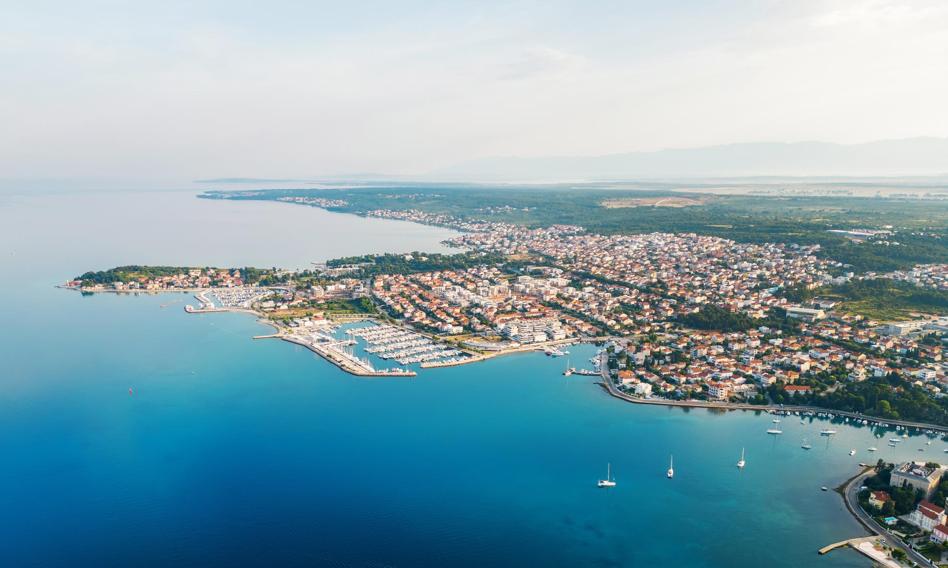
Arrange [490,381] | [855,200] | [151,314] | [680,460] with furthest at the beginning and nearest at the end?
[855,200] → [151,314] → [490,381] → [680,460]

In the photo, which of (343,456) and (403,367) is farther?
(403,367)

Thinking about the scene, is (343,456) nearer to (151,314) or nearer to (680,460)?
(680,460)

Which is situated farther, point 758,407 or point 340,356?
point 340,356

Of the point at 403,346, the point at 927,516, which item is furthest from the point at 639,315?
the point at 927,516

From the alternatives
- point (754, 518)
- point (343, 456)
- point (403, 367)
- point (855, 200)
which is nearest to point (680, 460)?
point (754, 518)

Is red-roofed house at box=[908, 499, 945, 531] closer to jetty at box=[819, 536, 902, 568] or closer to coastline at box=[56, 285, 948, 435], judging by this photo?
jetty at box=[819, 536, 902, 568]

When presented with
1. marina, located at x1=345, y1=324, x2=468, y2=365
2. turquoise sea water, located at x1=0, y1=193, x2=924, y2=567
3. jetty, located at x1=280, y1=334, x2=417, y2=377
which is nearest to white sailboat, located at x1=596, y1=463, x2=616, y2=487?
turquoise sea water, located at x1=0, y1=193, x2=924, y2=567

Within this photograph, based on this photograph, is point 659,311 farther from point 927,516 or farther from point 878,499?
point 927,516
